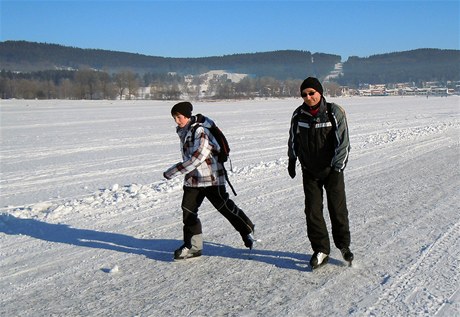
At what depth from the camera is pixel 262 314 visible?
140 inches

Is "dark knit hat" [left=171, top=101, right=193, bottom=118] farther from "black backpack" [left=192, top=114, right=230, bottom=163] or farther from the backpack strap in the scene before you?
the backpack strap

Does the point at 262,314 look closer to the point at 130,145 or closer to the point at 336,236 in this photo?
the point at 336,236

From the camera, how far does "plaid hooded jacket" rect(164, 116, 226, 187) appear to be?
4.45 m

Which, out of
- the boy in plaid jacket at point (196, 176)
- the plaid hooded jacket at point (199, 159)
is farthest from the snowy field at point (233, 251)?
the plaid hooded jacket at point (199, 159)

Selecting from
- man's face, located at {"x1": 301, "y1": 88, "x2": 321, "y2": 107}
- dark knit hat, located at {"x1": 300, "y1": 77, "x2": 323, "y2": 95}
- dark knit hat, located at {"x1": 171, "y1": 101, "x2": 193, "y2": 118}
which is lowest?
dark knit hat, located at {"x1": 171, "y1": 101, "x2": 193, "y2": 118}

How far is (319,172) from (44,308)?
8.41ft

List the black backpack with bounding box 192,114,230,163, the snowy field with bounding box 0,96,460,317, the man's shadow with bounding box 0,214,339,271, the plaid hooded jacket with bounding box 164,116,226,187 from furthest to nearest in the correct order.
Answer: the man's shadow with bounding box 0,214,339,271, the black backpack with bounding box 192,114,230,163, the plaid hooded jacket with bounding box 164,116,226,187, the snowy field with bounding box 0,96,460,317

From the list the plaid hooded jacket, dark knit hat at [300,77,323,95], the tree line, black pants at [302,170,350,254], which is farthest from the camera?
the tree line

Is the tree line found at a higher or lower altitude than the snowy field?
higher

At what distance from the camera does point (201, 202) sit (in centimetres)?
471

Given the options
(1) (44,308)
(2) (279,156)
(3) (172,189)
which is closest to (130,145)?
(2) (279,156)

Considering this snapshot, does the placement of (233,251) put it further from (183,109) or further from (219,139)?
(183,109)

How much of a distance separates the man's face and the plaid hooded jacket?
0.97m

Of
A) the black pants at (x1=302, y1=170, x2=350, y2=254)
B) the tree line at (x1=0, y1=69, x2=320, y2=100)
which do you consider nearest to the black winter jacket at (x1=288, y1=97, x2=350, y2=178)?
the black pants at (x1=302, y1=170, x2=350, y2=254)
